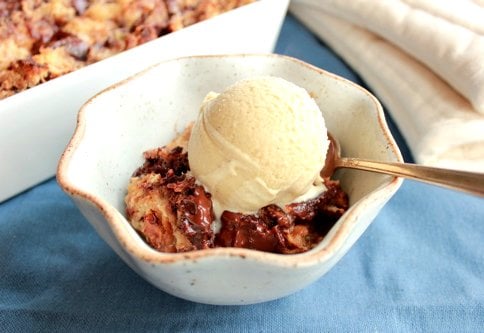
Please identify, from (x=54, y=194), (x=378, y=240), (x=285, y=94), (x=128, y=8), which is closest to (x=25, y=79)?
(x=54, y=194)

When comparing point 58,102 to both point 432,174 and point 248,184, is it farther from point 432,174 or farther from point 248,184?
point 432,174

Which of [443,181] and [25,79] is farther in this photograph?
[25,79]

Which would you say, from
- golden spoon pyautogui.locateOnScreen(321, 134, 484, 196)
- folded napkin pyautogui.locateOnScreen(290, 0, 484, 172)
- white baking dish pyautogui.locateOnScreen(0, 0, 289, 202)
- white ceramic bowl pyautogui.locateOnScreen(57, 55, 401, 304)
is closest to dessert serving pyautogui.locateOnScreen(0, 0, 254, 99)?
white baking dish pyautogui.locateOnScreen(0, 0, 289, 202)

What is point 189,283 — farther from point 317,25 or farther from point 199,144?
point 317,25

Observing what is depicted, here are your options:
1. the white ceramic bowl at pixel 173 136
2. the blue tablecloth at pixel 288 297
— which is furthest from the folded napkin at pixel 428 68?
the white ceramic bowl at pixel 173 136

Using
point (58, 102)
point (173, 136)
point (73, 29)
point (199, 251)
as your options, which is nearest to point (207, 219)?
point (199, 251)

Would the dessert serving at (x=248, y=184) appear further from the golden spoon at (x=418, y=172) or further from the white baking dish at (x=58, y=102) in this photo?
the white baking dish at (x=58, y=102)
